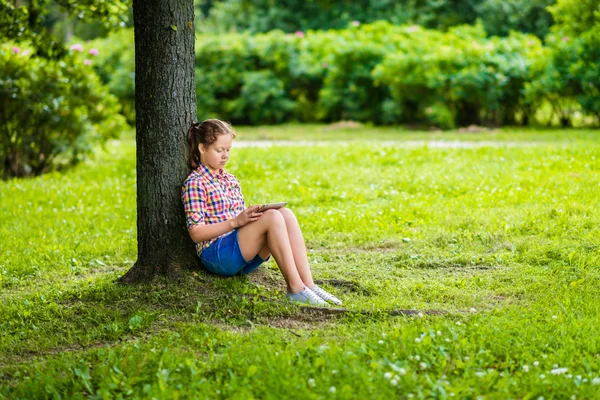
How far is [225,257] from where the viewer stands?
489 cm

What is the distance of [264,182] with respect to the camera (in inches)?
348

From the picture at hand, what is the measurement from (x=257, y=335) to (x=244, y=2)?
2462 centimetres

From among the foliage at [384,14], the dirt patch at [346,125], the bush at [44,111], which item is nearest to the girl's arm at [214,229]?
the bush at [44,111]

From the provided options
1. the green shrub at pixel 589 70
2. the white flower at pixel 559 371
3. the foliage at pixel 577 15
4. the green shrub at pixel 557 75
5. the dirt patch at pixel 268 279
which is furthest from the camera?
the foliage at pixel 577 15

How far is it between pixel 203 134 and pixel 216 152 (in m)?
0.15

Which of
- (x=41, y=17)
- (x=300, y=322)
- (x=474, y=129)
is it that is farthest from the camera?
(x=474, y=129)

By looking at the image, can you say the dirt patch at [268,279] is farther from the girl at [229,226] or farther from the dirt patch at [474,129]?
the dirt patch at [474,129]

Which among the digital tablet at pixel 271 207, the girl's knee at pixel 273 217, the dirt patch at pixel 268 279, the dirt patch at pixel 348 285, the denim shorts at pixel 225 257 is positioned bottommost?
the dirt patch at pixel 348 285

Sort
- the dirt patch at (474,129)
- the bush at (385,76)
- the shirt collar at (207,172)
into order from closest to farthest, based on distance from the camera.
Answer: the shirt collar at (207,172) → the bush at (385,76) → the dirt patch at (474,129)

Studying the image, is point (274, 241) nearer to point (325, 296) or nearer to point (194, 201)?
point (325, 296)

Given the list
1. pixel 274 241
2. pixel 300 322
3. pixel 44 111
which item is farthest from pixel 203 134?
pixel 44 111

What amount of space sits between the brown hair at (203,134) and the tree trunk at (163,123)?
0.16ft

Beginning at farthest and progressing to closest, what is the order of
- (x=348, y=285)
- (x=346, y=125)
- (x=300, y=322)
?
(x=346, y=125) → (x=348, y=285) → (x=300, y=322)

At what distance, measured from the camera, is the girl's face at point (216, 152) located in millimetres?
4938
